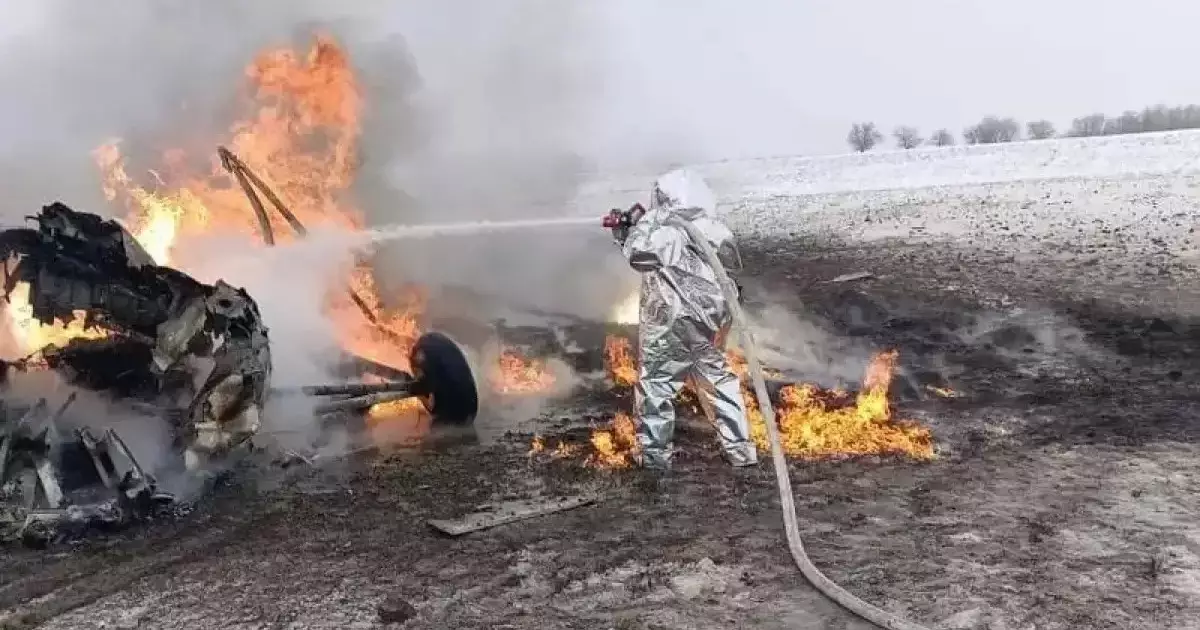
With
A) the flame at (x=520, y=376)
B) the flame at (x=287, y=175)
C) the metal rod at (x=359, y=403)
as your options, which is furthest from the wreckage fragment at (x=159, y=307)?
the flame at (x=520, y=376)

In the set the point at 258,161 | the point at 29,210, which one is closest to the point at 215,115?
the point at 258,161

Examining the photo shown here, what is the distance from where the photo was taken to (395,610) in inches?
166

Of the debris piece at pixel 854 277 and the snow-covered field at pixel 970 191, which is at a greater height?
the snow-covered field at pixel 970 191

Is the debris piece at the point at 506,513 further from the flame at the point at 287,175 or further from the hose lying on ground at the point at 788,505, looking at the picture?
the flame at the point at 287,175

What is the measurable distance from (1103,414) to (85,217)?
25.1 ft

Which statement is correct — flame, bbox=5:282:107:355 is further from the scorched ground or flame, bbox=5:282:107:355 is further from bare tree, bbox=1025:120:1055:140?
bare tree, bbox=1025:120:1055:140

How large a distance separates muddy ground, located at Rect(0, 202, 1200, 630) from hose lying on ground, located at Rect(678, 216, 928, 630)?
9 cm

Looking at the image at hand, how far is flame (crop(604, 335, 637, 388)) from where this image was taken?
29.6ft

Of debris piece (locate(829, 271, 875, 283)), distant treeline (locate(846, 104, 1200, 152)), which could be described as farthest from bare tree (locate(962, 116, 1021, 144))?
debris piece (locate(829, 271, 875, 283))

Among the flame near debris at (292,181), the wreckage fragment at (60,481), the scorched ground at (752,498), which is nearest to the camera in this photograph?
the scorched ground at (752,498)

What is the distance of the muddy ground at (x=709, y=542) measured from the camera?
13.6 feet

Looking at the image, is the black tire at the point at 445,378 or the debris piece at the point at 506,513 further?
the black tire at the point at 445,378

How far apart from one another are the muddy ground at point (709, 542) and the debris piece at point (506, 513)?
8 centimetres

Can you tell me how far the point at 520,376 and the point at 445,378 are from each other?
1791mm
